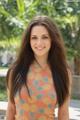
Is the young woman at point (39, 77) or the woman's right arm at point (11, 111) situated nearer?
the young woman at point (39, 77)

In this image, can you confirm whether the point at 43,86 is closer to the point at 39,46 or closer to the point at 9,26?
the point at 39,46

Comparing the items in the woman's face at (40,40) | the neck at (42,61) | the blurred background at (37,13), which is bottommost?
the blurred background at (37,13)

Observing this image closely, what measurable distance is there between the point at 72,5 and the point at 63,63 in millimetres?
13490

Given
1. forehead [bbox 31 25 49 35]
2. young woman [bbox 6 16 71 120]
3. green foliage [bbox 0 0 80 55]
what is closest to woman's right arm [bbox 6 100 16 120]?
young woman [bbox 6 16 71 120]

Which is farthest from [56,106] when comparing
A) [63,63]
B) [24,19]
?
[24,19]

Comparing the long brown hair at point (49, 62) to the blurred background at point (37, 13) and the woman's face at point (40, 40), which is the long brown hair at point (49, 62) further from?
the blurred background at point (37, 13)

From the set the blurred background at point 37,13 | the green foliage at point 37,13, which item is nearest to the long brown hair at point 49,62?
the blurred background at point 37,13

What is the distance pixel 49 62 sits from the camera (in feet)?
8.73

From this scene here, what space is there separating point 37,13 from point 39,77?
10.2 meters

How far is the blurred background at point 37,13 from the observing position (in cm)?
1346

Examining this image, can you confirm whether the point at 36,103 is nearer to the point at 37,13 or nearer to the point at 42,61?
the point at 42,61

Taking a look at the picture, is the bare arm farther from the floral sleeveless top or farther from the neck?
the neck

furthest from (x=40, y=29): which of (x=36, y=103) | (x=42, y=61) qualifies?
(x=36, y=103)

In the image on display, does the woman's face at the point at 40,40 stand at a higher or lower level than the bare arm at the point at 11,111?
higher
